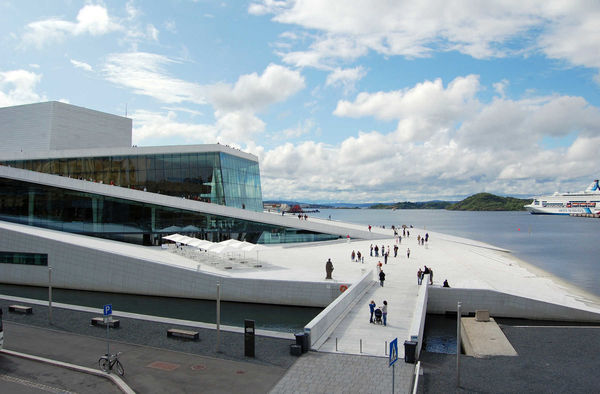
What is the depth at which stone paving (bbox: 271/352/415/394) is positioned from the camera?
1280 cm

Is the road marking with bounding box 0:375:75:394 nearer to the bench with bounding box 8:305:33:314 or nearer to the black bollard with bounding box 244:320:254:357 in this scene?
→ the black bollard with bounding box 244:320:254:357

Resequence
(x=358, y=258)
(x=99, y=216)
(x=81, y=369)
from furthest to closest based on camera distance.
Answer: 1. (x=99, y=216)
2. (x=358, y=258)
3. (x=81, y=369)

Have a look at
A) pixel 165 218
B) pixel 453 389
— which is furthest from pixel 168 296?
pixel 453 389

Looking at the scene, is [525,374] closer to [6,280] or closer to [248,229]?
[248,229]

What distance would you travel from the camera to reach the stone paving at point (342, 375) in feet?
42.0

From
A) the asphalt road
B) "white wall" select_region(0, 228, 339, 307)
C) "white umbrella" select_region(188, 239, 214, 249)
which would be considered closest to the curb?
the asphalt road

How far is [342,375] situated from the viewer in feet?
45.2

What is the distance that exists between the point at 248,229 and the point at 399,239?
54.3ft

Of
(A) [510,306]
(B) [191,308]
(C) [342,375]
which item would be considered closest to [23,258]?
(B) [191,308]

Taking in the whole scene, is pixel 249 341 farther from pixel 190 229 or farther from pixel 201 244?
pixel 190 229

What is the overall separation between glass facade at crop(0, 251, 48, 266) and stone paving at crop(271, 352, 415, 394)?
25.3 m

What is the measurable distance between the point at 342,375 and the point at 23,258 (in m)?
29.0

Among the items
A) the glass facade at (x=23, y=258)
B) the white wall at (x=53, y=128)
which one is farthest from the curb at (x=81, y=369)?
the white wall at (x=53, y=128)

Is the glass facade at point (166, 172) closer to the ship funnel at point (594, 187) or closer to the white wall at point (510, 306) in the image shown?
the white wall at point (510, 306)
